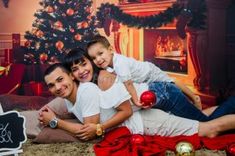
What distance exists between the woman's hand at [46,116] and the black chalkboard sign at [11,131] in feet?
0.79

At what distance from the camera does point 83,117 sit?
8.32ft

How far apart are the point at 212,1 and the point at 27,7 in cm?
155

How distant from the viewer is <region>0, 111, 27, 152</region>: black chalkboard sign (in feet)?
7.94

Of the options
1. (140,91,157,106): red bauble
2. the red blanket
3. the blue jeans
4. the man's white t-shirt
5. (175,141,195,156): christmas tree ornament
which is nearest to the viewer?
(175,141,195,156): christmas tree ornament

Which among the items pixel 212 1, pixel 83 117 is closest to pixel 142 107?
pixel 83 117

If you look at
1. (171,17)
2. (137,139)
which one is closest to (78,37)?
(171,17)

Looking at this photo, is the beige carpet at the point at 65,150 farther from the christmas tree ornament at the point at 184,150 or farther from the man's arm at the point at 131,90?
the man's arm at the point at 131,90

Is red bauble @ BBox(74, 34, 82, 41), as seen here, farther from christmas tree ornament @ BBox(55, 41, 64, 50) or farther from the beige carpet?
the beige carpet

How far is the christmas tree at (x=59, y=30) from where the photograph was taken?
2.94 meters

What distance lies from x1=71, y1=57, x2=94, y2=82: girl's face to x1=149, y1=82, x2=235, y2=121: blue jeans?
0.52m

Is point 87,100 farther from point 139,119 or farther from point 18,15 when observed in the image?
point 18,15

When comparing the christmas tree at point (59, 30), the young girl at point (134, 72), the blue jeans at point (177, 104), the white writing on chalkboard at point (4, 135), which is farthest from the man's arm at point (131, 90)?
the white writing on chalkboard at point (4, 135)

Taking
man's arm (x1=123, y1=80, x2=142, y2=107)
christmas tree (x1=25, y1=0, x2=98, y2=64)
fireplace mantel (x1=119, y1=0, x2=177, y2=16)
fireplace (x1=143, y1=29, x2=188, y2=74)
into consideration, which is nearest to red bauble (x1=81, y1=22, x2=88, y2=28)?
christmas tree (x1=25, y1=0, x2=98, y2=64)

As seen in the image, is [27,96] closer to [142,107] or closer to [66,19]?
[66,19]
